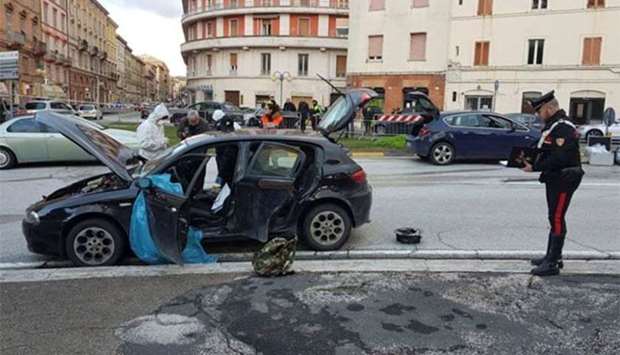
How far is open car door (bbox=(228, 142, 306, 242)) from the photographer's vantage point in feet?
18.6

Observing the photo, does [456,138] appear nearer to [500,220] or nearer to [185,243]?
[500,220]

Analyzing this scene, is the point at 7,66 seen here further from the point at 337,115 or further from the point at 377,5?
the point at 377,5

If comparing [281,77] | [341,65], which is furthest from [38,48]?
[341,65]

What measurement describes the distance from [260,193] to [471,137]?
9.92 meters

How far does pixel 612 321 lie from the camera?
404 cm

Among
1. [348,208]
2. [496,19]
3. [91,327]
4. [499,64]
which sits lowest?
[91,327]

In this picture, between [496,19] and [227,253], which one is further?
[496,19]

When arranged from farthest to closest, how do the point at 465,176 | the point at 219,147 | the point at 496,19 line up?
1. the point at 496,19
2. the point at 465,176
3. the point at 219,147

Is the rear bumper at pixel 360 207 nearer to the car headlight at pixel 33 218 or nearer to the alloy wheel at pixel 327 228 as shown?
the alloy wheel at pixel 327 228

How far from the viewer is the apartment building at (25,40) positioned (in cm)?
4581

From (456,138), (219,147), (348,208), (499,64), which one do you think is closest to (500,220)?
(348,208)

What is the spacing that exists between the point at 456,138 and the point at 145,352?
1199 cm

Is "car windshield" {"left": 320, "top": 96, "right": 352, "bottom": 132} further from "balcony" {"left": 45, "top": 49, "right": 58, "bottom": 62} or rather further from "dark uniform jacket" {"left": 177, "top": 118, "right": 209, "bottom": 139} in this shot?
"balcony" {"left": 45, "top": 49, "right": 58, "bottom": 62}

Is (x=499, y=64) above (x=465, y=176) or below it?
above
